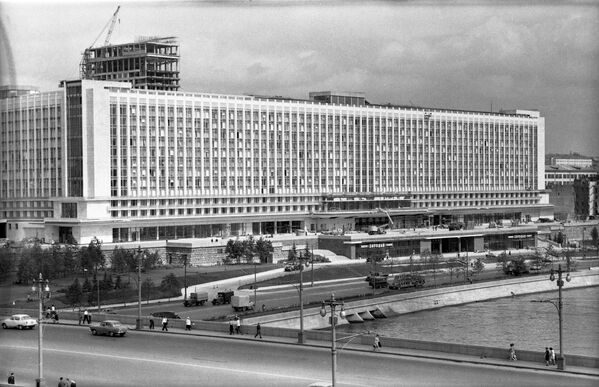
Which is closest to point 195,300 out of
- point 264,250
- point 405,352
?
point 405,352

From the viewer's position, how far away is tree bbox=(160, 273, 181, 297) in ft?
91.8

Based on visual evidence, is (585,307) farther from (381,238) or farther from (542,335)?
(381,238)

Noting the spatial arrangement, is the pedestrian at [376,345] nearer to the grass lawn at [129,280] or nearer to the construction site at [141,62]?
the grass lawn at [129,280]

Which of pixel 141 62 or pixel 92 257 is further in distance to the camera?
pixel 141 62

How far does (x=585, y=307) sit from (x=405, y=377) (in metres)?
14.9

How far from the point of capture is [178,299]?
1091 inches

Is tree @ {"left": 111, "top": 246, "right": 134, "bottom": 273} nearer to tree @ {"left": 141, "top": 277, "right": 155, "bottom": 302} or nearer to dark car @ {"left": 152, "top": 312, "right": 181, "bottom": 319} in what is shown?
tree @ {"left": 141, "top": 277, "right": 155, "bottom": 302}

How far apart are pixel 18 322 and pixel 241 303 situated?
663cm

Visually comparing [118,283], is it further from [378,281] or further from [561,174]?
[561,174]

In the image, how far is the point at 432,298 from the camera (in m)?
30.2

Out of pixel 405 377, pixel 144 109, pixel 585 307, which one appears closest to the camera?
pixel 405 377

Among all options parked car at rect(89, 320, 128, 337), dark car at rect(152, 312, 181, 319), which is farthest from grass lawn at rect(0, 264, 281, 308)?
dark car at rect(152, 312, 181, 319)

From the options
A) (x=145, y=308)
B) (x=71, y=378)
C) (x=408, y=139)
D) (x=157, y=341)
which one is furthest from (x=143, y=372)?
(x=408, y=139)

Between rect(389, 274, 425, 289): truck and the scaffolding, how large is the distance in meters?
18.2
